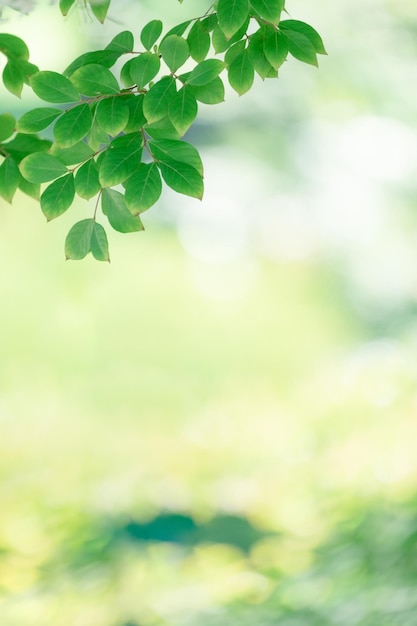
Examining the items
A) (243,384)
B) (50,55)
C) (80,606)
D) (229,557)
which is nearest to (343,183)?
(243,384)

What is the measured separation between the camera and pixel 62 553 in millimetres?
2527

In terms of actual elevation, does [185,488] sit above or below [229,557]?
above

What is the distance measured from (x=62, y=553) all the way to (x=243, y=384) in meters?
1.94

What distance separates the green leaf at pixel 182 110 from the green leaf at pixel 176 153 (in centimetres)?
1

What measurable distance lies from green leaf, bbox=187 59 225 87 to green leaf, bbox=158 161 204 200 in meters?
0.07

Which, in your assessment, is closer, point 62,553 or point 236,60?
point 236,60

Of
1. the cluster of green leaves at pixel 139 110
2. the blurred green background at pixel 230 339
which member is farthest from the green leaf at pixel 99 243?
the blurred green background at pixel 230 339

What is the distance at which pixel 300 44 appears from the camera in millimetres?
Answer: 687

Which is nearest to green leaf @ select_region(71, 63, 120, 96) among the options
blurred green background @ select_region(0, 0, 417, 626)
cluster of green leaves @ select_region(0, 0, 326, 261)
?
cluster of green leaves @ select_region(0, 0, 326, 261)

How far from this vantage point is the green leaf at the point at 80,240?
676 mm

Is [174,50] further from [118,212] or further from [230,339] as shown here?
[230,339]

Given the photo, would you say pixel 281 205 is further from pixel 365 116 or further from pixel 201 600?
pixel 201 600

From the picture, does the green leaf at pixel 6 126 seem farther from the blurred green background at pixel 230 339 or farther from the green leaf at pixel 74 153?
the blurred green background at pixel 230 339

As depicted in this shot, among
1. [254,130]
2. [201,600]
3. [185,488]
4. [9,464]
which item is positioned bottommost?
[201,600]
